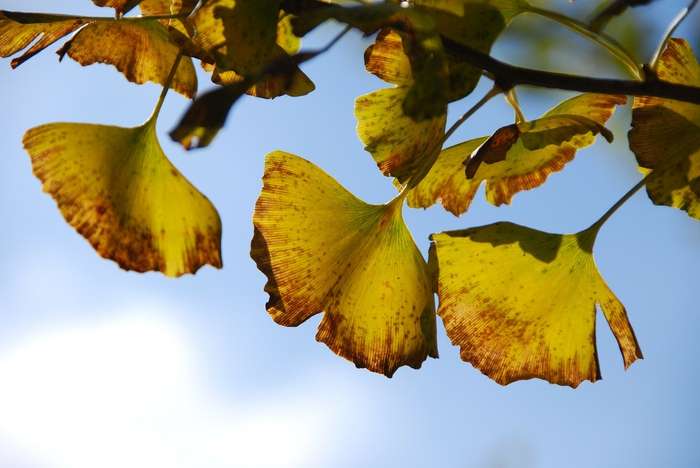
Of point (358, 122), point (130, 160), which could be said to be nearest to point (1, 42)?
point (130, 160)

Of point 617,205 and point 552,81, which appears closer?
point 552,81

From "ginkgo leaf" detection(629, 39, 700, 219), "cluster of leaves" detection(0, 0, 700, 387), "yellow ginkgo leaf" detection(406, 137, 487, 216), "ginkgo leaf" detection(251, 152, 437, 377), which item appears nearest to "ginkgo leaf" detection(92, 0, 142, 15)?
"cluster of leaves" detection(0, 0, 700, 387)

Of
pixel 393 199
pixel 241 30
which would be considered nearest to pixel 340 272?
pixel 393 199

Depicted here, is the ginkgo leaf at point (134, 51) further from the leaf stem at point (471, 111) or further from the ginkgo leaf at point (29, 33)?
the leaf stem at point (471, 111)

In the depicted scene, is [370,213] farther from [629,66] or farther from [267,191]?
[629,66]

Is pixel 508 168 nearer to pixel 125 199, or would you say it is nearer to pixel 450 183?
pixel 450 183

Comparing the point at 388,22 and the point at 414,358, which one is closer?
the point at 388,22

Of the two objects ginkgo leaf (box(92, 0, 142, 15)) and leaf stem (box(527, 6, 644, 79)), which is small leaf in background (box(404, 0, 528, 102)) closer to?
leaf stem (box(527, 6, 644, 79))

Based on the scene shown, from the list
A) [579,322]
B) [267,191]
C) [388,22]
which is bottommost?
[579,322]
